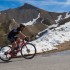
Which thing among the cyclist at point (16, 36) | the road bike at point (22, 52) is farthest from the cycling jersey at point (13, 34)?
the road bike at point (22, 52)

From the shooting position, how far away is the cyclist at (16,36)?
14.6m

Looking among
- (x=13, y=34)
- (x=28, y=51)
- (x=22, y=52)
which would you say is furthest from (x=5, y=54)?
(x=13, y=34)

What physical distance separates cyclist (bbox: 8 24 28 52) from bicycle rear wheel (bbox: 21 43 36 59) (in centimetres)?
34

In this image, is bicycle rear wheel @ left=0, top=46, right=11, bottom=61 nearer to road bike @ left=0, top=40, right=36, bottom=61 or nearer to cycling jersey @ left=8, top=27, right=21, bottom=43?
road bike @ left=0, top=40, right=36, bottom=61

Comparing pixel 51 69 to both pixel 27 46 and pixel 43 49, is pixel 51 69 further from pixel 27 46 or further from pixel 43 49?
pixel 43 49

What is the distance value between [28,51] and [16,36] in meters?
0.93

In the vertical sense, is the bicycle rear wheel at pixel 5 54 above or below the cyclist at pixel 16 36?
below

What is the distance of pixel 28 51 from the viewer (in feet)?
50.0

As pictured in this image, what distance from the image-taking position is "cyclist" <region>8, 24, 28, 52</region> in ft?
47.8

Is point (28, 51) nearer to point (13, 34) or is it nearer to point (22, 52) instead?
point (22, 52)

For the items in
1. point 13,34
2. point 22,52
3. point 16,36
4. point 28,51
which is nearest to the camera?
point 13,34

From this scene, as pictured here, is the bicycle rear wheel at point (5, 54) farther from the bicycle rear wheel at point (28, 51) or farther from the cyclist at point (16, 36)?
the bicycle rear wheel at point (28, 51)

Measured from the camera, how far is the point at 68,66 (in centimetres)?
1156

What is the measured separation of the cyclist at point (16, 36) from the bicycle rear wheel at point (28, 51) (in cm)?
34
